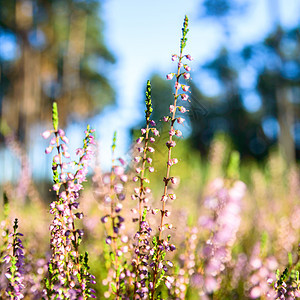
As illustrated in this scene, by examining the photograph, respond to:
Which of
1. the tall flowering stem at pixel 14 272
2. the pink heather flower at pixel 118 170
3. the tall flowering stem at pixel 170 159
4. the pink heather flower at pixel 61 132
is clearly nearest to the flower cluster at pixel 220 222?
the tall flowering stem at pixel 170 159

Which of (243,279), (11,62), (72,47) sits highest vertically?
(72,47)

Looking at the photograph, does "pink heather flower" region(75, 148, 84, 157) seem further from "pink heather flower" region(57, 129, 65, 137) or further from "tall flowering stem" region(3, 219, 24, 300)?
"tall flowering stem" region(3, 219, 24, 300)

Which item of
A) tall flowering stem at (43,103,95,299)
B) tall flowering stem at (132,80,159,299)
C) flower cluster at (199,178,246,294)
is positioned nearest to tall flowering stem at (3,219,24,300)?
tall flowering stem at (43,103,95,299)

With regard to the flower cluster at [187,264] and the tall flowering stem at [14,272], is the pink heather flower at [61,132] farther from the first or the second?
the flower cluster at [187,264]

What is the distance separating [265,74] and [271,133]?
23.2ft

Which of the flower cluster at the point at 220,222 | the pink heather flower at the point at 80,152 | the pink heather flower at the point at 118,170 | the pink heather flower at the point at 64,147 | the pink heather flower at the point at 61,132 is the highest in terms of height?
the pink heather flower at the point at 61,132

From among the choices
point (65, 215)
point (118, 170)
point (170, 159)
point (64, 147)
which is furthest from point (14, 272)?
point (170, 159)

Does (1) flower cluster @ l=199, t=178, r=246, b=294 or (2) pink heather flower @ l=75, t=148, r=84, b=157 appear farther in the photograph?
(2) pink heather flower @ l=75, t=148, r=84, b=157

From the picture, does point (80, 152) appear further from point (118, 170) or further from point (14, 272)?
point (14, 272)

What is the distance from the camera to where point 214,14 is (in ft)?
68.4

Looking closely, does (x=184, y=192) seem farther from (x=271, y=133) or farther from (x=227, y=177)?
(x=271, y=133)

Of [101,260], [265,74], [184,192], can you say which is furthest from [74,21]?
[101,260]

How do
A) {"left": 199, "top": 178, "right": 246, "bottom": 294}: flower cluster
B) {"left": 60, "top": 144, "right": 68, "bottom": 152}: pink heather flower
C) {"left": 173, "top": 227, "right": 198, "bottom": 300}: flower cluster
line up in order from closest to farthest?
{"left": 199, "top": 178, "right": 246, "bottom": 294}: flower cluster < {"left": 60, "top": 144, "right": 68, "bottom": 152}: pink heather flower < {"left": 173, "top": 227, "right": 198, "bottom": 300}: flower cluster

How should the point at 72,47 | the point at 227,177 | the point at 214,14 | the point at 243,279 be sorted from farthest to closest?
the point at 72,47 → the point at 214,14 → the point at 243,279 → the point at 227,177
